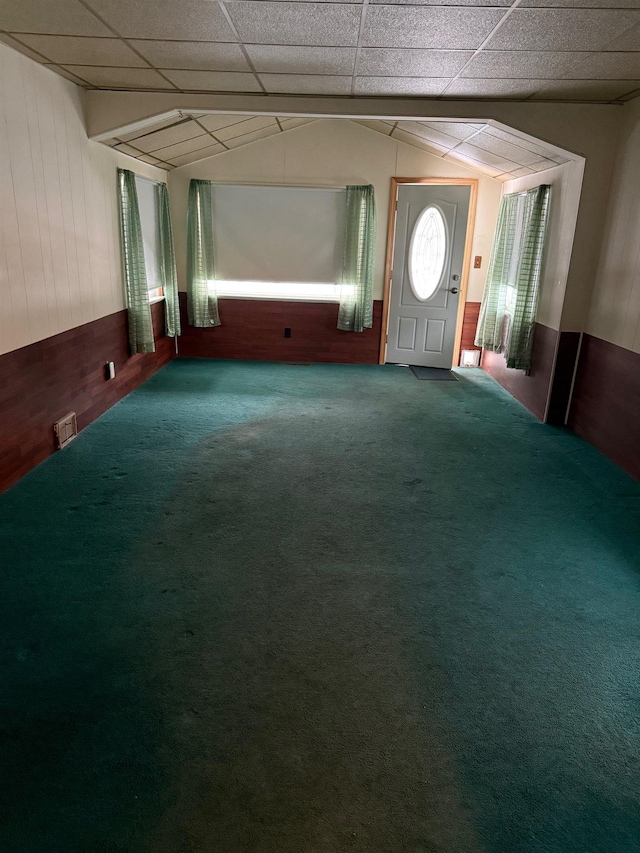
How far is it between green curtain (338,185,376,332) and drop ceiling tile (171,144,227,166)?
1.47 meters

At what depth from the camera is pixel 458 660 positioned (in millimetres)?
2115

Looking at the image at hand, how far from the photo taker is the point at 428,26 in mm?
2779

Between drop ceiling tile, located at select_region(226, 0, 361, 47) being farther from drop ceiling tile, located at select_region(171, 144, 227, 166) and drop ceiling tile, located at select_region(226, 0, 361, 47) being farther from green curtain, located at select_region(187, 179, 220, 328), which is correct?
green curtain, located at select_region(187, 179, 220, 328)

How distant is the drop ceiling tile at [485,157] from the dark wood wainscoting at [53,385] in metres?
3.57

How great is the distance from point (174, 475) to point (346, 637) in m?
1.79

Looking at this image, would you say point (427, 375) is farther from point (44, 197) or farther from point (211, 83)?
point (44, 197)

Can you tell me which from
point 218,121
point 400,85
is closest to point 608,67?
A: point 400,85

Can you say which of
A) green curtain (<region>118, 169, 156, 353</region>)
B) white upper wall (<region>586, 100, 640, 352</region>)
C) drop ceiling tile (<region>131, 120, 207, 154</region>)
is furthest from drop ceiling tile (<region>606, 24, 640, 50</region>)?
green curtain (<region>118, 169, 156, 353</region>)

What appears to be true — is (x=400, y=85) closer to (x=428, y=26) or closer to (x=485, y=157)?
(x=428, y=26)

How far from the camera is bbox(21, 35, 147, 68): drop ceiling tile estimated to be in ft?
10.1

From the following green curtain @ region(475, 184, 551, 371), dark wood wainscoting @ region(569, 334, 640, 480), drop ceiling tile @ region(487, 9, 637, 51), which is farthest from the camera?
green curtain @ region(475, 184, 551, 371)

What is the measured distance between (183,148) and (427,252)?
2836mm

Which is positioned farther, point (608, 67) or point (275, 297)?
point (275, 297)

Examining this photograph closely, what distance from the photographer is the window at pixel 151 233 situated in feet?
18.9
